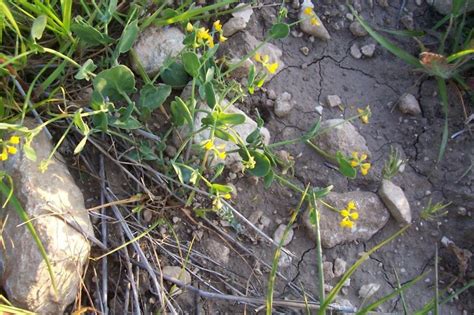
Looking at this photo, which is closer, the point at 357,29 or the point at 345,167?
the point at 345,167

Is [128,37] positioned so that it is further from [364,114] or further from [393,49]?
[393,49]

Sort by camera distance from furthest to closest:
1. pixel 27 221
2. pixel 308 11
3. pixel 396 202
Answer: pixel 308 11
pixel 396 202
pixel 27 221

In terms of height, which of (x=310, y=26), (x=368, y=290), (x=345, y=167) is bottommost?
(x=368, y=290)

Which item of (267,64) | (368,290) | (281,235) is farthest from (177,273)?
(267,64)

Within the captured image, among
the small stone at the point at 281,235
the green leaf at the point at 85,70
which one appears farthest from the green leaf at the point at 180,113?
the small stone at the point at 281,235

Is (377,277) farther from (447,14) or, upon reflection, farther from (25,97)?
(25,97)

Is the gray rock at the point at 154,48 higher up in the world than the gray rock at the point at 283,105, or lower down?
higher up

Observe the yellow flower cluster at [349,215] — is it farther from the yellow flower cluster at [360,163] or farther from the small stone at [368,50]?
the small stone at [368,50]

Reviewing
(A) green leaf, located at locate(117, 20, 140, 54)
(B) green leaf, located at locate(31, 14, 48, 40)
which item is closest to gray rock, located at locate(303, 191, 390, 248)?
(A) green leaf, located at locate(117, 20, 140, 54)
